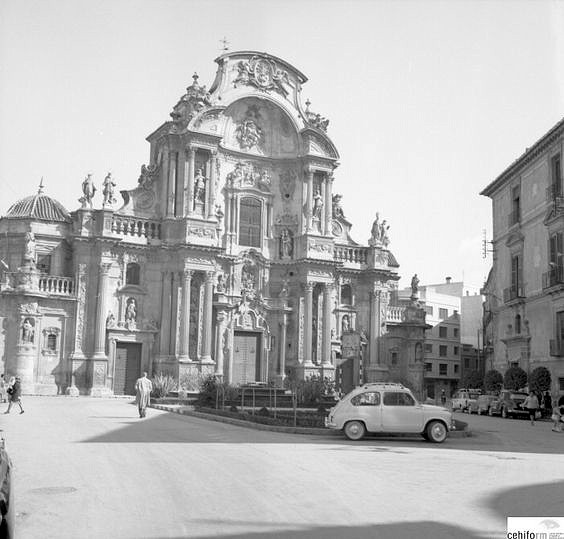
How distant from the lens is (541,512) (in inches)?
422

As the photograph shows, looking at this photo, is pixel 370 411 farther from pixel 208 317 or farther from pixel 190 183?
pixel 190 183

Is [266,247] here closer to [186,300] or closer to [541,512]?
[186,300]

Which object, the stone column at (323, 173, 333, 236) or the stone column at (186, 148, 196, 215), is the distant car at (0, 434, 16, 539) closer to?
the stone column at (186, 148, 196, 215)

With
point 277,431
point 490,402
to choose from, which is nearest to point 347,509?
point 277,431

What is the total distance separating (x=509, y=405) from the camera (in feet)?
128

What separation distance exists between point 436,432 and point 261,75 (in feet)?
105

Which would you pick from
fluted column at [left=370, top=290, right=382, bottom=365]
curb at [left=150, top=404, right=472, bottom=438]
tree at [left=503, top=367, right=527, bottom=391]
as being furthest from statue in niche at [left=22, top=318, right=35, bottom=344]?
tree at [left=503, top=367, right=527, bottom=391]

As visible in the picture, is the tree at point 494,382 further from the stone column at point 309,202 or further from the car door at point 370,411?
the car door at point 370,411

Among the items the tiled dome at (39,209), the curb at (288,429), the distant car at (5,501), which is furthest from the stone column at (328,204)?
the distant car at (5,501)

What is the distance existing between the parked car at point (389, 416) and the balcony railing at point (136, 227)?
980 inches

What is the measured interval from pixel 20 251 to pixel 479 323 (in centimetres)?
5439

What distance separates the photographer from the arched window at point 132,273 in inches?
1700

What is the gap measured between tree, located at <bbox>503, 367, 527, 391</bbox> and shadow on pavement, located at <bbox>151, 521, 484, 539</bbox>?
110 ft

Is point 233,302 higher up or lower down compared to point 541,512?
higher up
